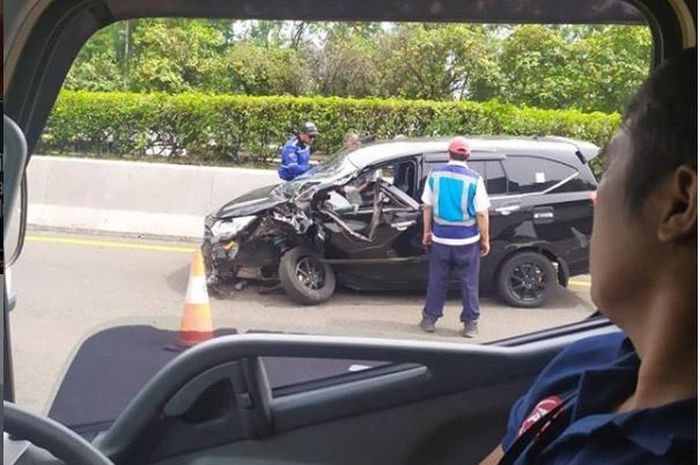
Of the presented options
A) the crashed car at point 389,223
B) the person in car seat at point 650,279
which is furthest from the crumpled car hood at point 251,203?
the person in car seat at point 650,279

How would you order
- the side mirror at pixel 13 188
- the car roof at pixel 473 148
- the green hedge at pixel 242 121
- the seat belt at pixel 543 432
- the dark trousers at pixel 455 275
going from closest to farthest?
the seat belt at pixel 543 432
the side mirror at pixel 13 188
the green hedge at pixel 242 121
the car roof at pixel 473 148
the dark trousers at pixel 455 275

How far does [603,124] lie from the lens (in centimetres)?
151

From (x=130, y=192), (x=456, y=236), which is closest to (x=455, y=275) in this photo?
(x=456, y=236)

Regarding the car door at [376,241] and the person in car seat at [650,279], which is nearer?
the person in car seat at [650,279]

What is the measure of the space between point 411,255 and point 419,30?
2.22 feet

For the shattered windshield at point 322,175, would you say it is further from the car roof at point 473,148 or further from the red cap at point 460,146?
the red cap at point 460,146

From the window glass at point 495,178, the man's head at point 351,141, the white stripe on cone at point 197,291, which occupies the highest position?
the man's head at point 351,141

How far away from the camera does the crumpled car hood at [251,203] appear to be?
182 cm

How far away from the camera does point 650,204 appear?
0.85 metres

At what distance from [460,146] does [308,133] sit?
0.32 metres

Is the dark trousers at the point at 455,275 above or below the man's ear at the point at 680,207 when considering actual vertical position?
below

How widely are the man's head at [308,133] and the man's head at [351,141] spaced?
77mm

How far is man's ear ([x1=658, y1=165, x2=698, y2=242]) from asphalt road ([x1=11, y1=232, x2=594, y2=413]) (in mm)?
790

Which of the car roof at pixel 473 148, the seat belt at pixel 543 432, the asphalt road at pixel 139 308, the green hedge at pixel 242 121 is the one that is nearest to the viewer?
the seat belt at pixel 543 432
